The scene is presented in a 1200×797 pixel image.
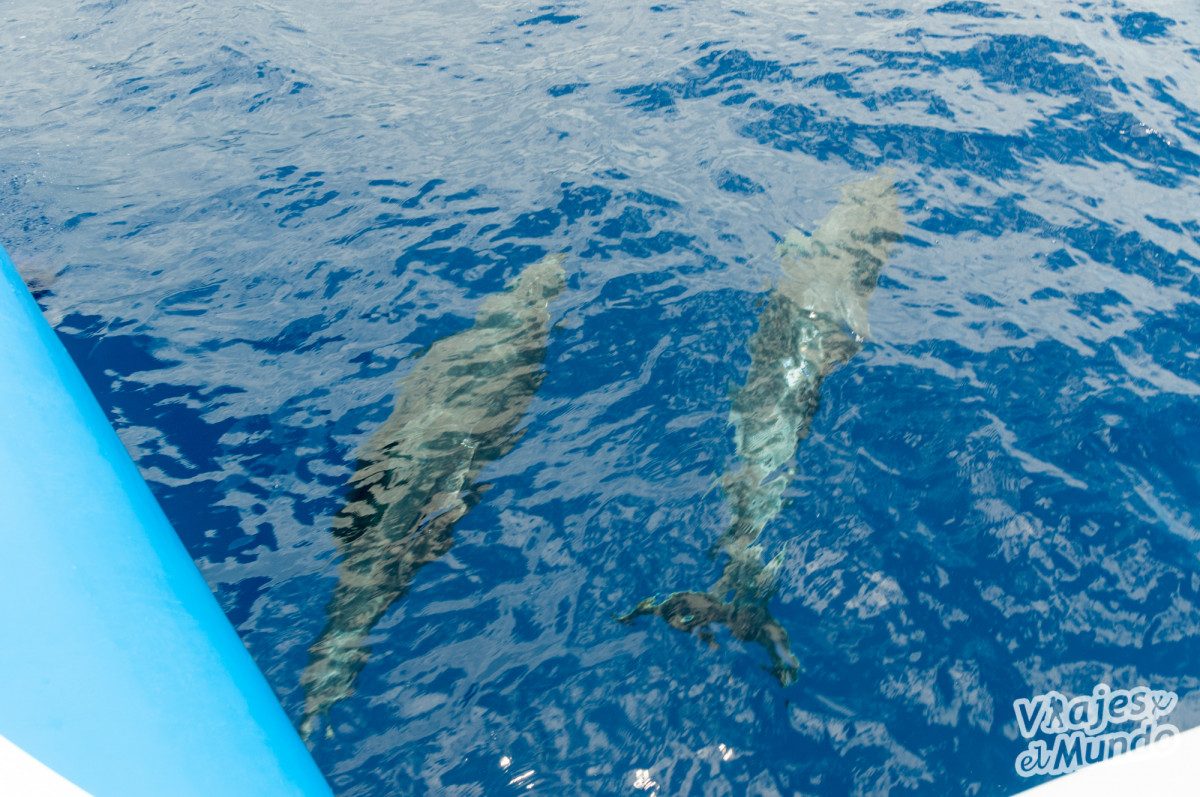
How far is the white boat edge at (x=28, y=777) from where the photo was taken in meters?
2.48

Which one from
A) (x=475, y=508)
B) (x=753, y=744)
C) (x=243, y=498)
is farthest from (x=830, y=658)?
(x=243, y=498)

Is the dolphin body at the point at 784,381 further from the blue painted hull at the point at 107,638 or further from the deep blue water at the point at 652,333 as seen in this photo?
the blue painted hull at the point at 107,638

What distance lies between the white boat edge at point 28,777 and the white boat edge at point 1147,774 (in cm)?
269

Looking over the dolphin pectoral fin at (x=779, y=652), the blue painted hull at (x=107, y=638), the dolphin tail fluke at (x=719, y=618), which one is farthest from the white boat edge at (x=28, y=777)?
the dolphin pectoral fin at (x=779, y=652)

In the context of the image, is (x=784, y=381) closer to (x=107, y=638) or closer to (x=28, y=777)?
(x=107, y=638)

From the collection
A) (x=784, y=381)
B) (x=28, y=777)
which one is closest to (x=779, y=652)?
(x=784, y=381)

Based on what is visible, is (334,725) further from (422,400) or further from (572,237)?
(572,237)

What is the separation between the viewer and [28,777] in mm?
2545

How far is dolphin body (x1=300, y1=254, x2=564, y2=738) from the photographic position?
18.6ft

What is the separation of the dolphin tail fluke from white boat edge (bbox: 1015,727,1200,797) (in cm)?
355

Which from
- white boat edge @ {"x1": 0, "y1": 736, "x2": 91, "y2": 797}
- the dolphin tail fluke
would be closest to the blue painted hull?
white boat edge @ {"x1": 0, "y1": 736, "x2": 91, "y2": 797}

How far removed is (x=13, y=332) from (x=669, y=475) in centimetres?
457

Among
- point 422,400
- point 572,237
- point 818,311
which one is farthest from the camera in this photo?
point 572,237

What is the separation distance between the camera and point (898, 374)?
303 inches
